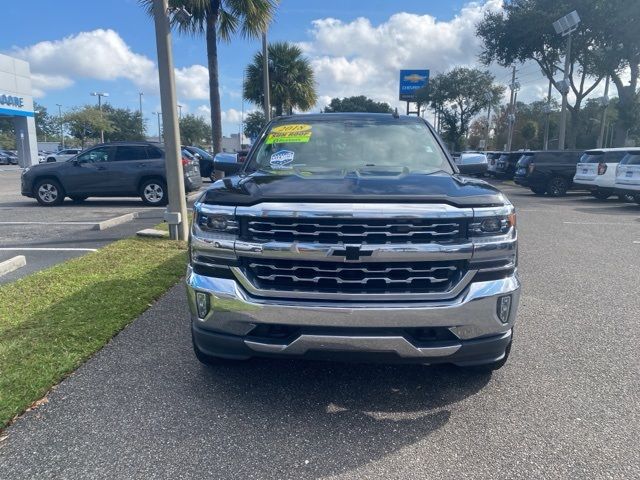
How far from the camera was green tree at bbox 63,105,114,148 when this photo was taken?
204ft

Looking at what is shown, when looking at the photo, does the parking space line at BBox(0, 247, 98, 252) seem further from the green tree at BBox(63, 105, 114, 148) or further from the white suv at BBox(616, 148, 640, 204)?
the green tree at BBox(63, 105, 114, 148)

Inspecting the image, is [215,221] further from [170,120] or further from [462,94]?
[462,94]

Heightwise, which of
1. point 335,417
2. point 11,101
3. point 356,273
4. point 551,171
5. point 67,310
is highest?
point 11,101

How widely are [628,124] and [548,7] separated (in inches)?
310

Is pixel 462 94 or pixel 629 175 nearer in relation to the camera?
pixel 629 175

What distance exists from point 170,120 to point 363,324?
6.08 meters

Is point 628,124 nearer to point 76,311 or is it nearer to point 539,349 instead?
point 539,349

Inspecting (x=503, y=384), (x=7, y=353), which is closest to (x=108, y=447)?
(x=7, y=353)

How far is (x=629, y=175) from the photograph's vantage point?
46.8 feet

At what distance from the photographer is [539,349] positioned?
401cm

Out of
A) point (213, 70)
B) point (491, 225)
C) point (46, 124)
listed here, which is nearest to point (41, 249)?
point (491, 225)

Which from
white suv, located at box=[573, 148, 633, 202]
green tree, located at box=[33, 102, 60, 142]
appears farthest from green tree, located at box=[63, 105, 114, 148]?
white suv, located at box=[573, 148, 633, 202]

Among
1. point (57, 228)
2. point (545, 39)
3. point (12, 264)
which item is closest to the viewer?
point (12, 264)

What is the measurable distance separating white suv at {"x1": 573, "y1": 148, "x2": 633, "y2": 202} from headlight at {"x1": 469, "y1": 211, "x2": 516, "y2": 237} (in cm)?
1422
